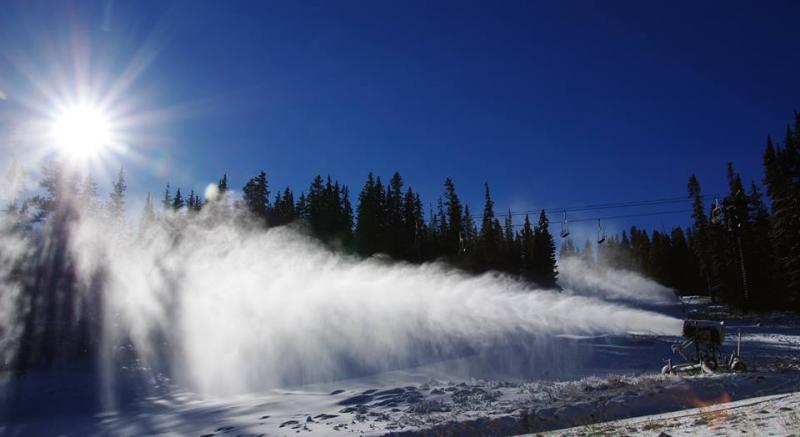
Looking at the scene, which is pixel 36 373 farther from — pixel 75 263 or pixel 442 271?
pixel 442 271

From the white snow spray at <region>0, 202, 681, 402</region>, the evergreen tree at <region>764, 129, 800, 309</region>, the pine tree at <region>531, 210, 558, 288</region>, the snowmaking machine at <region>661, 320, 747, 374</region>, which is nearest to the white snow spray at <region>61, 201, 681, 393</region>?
the white snow spray at <region>0, 202, 681, 402</region>

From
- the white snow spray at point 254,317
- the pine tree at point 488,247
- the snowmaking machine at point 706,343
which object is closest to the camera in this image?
the snowmaking machine at point 706,343

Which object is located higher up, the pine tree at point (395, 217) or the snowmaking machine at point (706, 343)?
the pine tree at point (395, 217)

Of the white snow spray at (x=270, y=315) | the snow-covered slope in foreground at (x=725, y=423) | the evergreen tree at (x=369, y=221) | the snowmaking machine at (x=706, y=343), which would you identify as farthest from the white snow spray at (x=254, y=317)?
the evergreen tree at (x=369, y=221)

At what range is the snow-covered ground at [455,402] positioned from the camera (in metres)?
11.5

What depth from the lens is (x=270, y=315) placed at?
94.6 ft

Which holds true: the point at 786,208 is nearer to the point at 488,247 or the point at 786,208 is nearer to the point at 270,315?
the point at 488,247

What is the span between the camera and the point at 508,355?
2595cm

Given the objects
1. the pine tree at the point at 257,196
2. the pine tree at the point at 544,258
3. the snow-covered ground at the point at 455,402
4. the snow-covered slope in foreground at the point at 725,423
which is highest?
the pine tree at the point at 257,196

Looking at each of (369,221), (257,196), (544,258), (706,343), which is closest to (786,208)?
(544,258)

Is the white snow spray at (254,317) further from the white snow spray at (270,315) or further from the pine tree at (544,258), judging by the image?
the pine tree at (544,258)

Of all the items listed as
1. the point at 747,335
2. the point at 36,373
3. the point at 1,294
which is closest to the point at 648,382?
the point at 747,335

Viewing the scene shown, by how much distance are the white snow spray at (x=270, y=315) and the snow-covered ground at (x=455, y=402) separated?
273 centimetres

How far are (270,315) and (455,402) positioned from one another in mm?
17189
